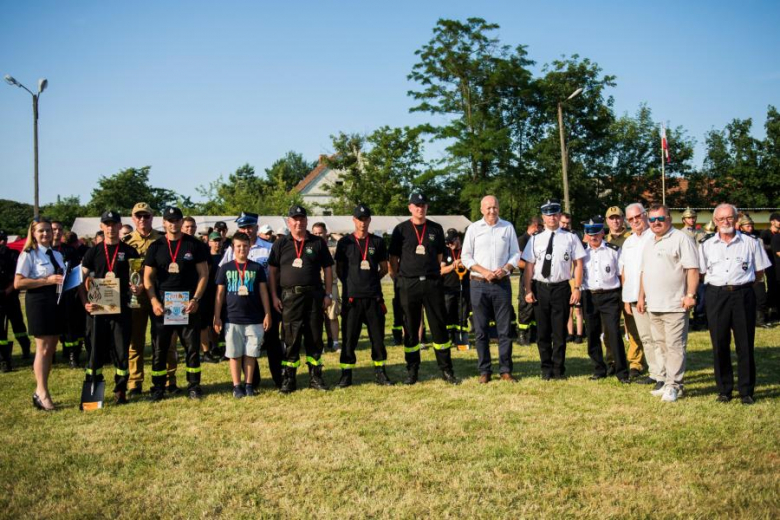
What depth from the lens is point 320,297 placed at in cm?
778

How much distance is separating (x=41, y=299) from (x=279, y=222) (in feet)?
85.9

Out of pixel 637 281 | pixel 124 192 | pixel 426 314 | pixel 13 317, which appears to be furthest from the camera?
pixel 124 192

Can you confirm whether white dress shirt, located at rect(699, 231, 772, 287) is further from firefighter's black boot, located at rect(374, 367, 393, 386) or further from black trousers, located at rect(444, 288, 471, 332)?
black trousers, located at rect(444, 288, 471, 332)

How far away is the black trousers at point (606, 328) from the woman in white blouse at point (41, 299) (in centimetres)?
685

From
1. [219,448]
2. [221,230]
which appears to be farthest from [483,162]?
[219,448]

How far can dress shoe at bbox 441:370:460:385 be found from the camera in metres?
7.90

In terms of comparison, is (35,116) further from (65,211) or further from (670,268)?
(65,211)

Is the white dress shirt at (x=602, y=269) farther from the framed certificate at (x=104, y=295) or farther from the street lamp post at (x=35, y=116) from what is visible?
the street lamp post at (x=35, y=116)

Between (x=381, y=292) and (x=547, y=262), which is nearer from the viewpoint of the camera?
(x=381, y=292)

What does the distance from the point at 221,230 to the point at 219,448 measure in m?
6.04

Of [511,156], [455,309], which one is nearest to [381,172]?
[511,156]

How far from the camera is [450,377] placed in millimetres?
7957

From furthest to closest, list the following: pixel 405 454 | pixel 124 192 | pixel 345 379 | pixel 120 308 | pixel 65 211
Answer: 1. pixel 124 192
2. pixel 65 211
3. pixel 345 379
4. pixel 120 308
5. pixel 405 454

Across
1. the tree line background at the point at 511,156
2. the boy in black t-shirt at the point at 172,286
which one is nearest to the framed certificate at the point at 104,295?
the boy in black t-shirt at the point at 172,286
